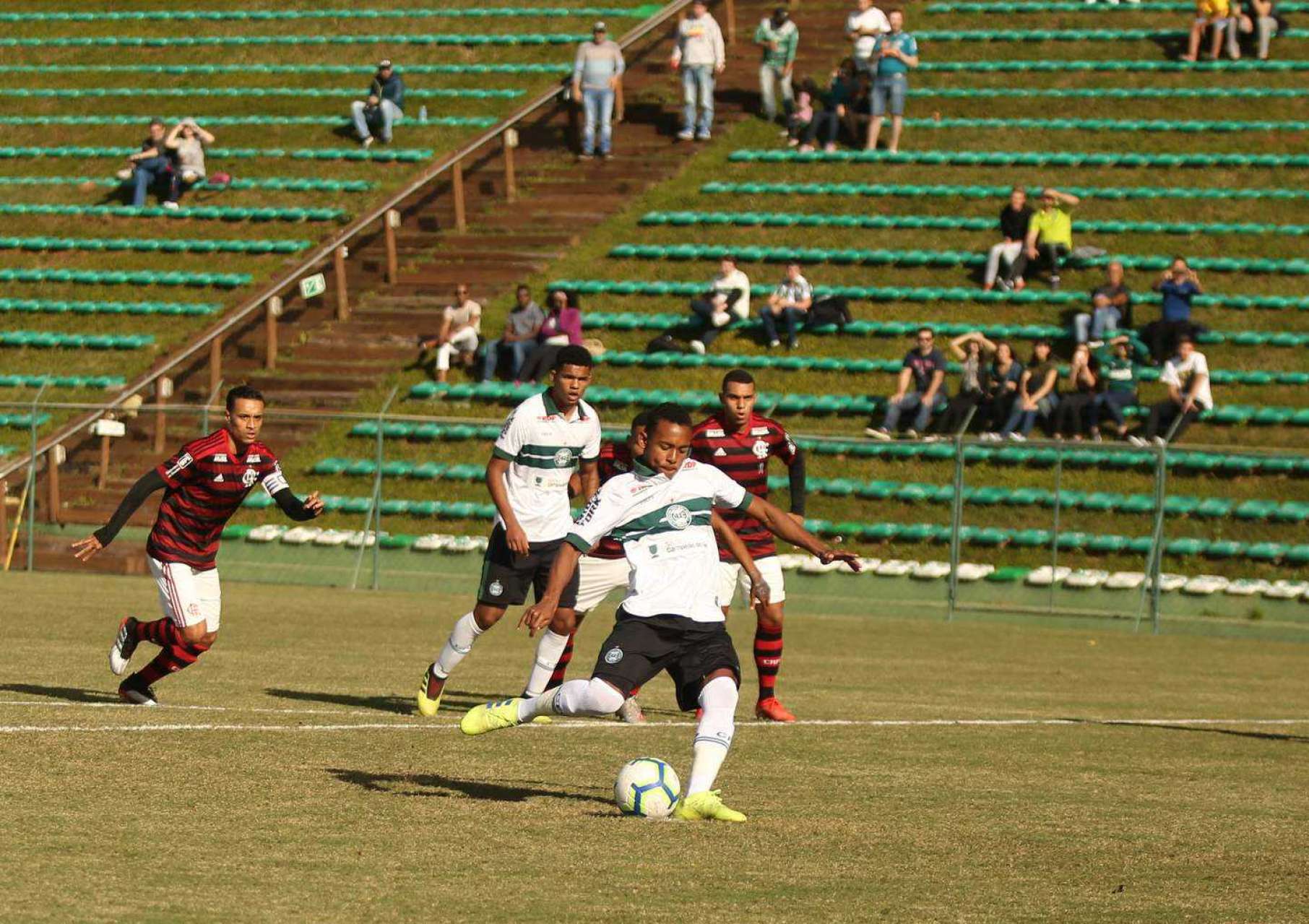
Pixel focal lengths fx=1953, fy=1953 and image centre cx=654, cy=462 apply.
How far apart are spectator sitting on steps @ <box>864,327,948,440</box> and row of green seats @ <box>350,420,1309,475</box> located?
13.3 inches

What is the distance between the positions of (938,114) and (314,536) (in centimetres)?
1365

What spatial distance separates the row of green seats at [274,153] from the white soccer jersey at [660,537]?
25056mm

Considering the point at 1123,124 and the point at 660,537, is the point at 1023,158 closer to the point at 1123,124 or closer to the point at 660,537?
the point at 1123,124

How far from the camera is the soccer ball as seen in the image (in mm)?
→ 8062

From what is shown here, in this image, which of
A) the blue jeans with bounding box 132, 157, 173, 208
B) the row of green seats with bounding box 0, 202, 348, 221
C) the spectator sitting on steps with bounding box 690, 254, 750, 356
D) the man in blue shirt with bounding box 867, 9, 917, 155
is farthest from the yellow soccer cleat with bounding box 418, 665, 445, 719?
the blue jeans with bounding box 132, 157, 173, 208

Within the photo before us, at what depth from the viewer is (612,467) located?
12.5 meters

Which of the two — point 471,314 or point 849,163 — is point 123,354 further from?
point 849,163

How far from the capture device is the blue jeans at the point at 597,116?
3169 cm

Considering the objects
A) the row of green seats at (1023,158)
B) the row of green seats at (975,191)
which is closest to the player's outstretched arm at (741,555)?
the row of green seats at (975,191)

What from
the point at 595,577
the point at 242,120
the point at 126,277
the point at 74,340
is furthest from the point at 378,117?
the point at 595,577

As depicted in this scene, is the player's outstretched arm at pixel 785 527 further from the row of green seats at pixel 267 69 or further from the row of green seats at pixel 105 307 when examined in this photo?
the row of green seats at pixel 267 69

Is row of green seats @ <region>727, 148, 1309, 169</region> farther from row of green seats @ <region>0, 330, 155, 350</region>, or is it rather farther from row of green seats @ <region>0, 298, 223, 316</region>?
row of green seats @ <region>0, 330, 155, 350</region>

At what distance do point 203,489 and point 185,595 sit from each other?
2.04 feet

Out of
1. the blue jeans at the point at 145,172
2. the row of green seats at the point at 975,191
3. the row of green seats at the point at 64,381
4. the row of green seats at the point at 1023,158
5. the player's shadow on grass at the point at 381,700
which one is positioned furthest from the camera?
the blue jeans at the point at 145,172
